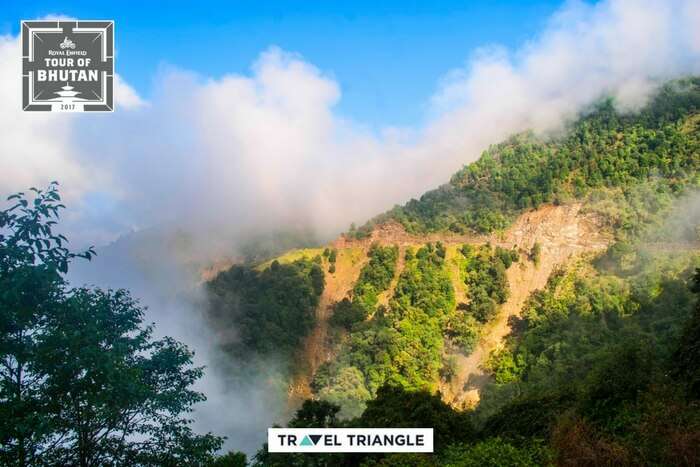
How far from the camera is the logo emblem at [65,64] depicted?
14695 millimetres

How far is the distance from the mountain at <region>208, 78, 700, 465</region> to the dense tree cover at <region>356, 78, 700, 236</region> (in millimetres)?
328

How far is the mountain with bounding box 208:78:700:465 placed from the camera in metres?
41.4

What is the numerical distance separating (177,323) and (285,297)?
1612 centimetres

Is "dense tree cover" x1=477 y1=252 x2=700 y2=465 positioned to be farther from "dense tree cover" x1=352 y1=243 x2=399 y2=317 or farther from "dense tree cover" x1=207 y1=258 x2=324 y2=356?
"dense tree cover" x1=207 y1=258 x2=324 y2=356

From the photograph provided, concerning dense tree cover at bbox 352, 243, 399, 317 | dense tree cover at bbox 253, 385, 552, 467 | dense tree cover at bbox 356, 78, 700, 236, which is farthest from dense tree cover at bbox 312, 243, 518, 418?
dense tree cover at bbox 253, 385, 552, 467

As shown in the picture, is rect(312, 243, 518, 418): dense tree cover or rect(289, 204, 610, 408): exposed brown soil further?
rect(289, 204, 610, 408): exposed brown soil

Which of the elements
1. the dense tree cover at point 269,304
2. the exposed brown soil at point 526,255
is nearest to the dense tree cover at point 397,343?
the exposed brown soil at point 526,255

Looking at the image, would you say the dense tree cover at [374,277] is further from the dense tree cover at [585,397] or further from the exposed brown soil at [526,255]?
the dense tree cover at [585,397]

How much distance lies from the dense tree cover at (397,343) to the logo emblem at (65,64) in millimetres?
41871

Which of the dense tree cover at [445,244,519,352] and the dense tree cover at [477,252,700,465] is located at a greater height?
the dense tree cover at [445,244,519,352]

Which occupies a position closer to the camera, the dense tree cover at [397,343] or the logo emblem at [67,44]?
the logo emblem at [67,44]

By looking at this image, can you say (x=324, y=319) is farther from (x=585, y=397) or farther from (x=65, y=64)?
(x=65, y=64)

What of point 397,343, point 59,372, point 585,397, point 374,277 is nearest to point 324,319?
point 374,277

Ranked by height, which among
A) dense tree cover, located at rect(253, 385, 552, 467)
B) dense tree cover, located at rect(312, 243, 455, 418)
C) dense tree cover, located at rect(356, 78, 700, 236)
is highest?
dense tree cover, located at rect(356, 78, 700, 236)
